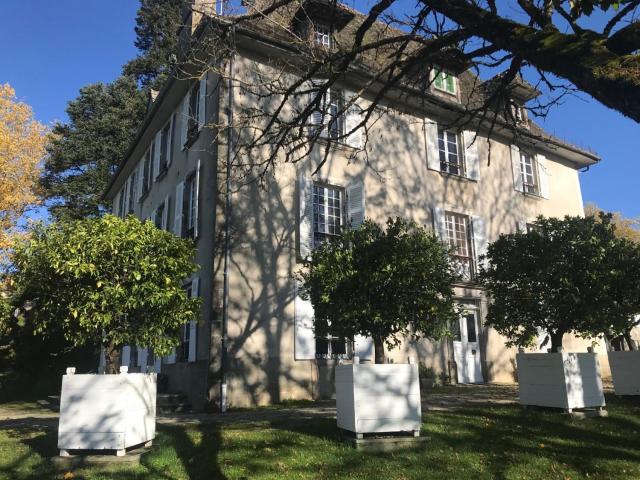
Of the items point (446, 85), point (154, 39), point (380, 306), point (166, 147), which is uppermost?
point (154, 39)

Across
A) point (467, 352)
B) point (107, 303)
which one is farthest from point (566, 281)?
point (107, 303)

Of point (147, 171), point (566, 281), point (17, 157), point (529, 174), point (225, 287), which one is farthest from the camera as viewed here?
point (17, 157)

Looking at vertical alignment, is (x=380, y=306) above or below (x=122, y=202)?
below

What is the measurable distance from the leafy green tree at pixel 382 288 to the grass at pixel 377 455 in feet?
4.13

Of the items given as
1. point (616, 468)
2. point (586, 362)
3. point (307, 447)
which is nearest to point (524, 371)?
point (586, 362)

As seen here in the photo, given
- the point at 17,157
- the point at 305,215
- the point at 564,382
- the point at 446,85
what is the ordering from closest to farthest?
the point at 564,382 → the point at 305,215 → the point at 446,85 → the point at 17,157

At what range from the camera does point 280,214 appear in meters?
11.4

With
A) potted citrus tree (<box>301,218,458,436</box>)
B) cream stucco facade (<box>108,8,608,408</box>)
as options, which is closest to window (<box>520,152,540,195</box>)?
cream stucco facade (<box>108,8,608,408</box>)

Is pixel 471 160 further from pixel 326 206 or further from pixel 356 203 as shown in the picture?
pixel 326 206

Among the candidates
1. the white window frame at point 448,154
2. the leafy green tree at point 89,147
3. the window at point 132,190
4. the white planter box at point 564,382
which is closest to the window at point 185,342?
the white planter box at point 564,382

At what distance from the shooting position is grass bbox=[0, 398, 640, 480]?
510cm

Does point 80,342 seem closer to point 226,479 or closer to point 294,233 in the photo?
point 226,479

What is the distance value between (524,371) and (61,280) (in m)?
6.51

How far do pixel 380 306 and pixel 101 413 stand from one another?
3277mm
